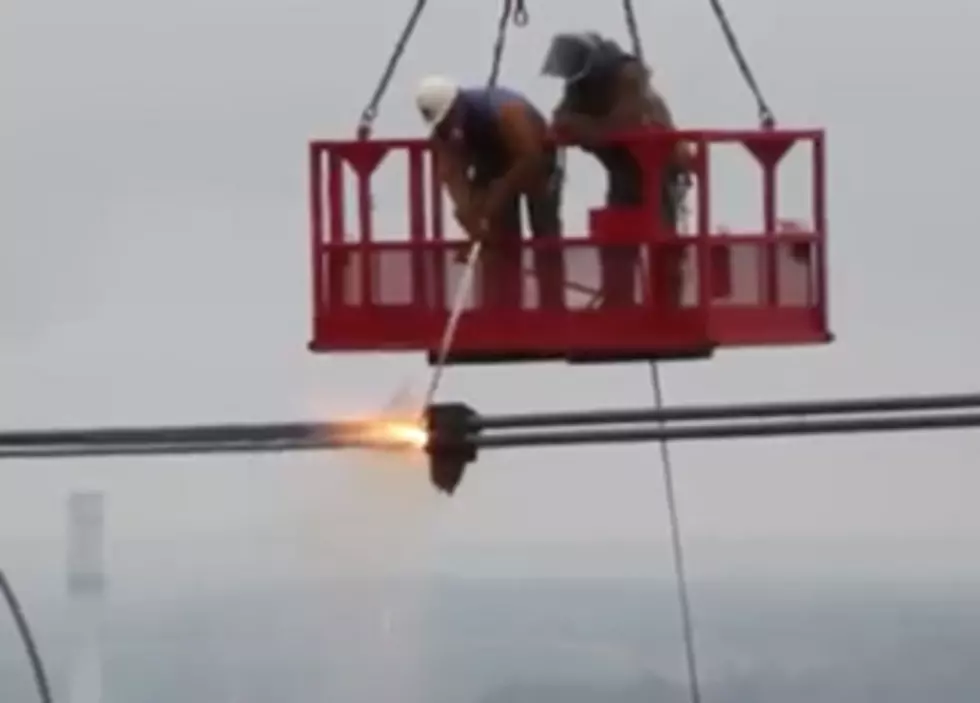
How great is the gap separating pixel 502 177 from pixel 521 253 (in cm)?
14

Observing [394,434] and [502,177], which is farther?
[502,177]

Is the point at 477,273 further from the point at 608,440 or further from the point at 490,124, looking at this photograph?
the point at 608,440

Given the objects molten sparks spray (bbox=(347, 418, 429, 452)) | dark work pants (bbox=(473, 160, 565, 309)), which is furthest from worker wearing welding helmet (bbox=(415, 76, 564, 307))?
molten sparks spray (bbox=(347, 418, 429, 452))

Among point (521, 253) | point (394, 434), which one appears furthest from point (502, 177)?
point (394, 434)

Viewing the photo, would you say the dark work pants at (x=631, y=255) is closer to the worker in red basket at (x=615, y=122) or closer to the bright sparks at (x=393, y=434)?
the worker in red basket at (x=615, y=122)

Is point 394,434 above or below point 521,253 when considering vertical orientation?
below

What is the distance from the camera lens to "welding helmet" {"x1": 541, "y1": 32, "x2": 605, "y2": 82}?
22.0ft

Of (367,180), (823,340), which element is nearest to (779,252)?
(823,340)

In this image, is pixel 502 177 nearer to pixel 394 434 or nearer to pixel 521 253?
pixel 521 253

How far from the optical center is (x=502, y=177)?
672 cm

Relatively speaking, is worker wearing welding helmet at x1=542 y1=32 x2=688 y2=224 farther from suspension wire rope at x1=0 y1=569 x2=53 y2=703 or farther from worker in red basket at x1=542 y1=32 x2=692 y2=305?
suspension wire rope at x1=0 y1=569 x2=53 y2=703

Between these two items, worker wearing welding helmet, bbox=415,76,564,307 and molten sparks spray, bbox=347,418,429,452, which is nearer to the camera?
molten sparks spray, bbox=347,418,429,452

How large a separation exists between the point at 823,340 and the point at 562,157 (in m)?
0.55

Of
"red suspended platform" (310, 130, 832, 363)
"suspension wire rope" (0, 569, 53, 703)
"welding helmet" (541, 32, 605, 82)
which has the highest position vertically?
"welding helmet" (541, 32, 605, 82)
